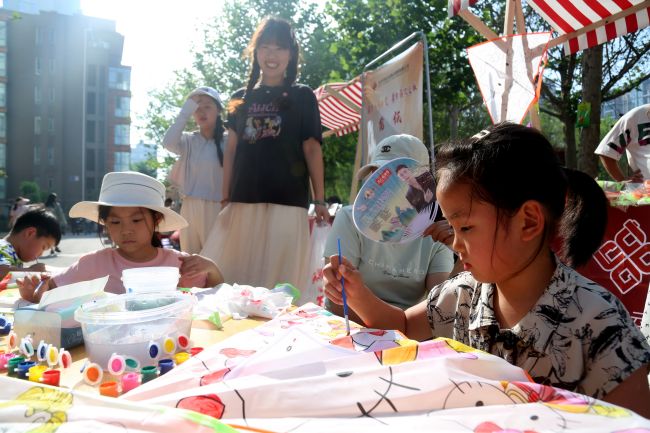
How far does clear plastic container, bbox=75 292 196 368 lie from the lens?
3.75 ft

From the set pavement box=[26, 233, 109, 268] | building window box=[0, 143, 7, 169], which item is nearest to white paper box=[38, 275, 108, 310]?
pavement box=[26, 233, 109, 268]

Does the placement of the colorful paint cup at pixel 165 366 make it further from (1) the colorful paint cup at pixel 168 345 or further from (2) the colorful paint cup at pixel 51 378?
(2) the colorful paint cup at pixel 51 378

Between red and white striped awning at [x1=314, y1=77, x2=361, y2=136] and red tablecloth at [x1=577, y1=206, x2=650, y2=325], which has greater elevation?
red and white striped awning at [x1=314, y1=77, x2=361, y2=136]

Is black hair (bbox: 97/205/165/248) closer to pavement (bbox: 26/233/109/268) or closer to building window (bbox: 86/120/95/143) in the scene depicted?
pavement (bbox: 26/233/109/268)

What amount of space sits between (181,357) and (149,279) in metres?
0.50

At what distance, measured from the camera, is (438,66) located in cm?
923

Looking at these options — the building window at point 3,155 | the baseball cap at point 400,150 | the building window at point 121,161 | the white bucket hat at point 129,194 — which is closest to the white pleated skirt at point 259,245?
the white bucket hat at point 129,194

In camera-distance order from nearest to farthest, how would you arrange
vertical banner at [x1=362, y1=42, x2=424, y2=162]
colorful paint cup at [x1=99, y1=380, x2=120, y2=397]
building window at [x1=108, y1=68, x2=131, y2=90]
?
colorful paint cup at [x1=99, y1=380, x2=120, y2=397] < vertical banner at [x1=362, y1=42, x2=424, y2=162] < building window at [x1=108, y1=68, x2=131, y2=90]

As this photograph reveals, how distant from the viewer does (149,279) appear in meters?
1.60

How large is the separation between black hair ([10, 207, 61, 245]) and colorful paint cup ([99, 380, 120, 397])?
3122 millimetres

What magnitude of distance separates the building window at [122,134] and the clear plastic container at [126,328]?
50905 mm

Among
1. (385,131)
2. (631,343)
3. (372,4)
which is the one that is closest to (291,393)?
(631,343)

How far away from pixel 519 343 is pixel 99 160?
4991 cm

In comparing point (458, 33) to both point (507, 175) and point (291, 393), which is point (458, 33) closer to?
point (507, 175)
